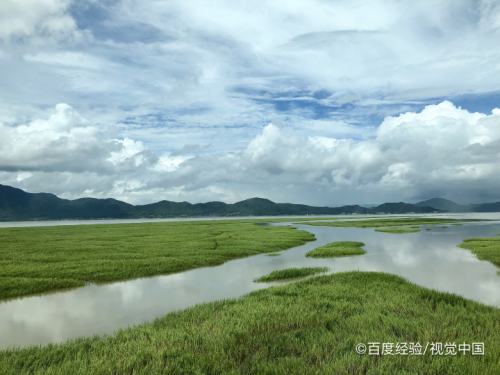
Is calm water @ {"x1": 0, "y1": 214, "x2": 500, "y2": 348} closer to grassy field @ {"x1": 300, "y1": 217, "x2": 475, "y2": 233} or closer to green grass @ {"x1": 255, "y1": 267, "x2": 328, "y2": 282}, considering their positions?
green grass @ {"x1": 255, "y1": 267, "x2": 328, "y2": 282}

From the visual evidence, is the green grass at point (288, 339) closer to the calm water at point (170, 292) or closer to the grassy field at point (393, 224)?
the calm water at point (170, 292)

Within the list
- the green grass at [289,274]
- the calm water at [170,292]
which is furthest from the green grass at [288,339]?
the green grass at [289,274]

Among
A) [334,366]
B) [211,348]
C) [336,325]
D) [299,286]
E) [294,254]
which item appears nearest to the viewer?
[334,366]

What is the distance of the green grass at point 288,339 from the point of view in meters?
9.26

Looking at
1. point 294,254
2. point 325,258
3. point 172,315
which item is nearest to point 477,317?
point 172,315

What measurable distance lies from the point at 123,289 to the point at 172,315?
891 centimetres

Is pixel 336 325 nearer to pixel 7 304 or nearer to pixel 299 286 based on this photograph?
pixel 299 286

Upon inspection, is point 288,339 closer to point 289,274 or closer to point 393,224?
point 289,274

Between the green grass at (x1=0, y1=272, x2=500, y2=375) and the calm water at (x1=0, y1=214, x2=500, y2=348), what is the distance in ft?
9.94

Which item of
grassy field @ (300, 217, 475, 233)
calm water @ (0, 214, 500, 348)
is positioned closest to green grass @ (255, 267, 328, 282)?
calm water @ (0, 214, 500, 348)

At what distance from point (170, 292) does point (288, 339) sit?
39.1 feet

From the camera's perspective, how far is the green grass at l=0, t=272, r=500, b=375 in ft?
30.4

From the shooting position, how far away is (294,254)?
3941 centimetres

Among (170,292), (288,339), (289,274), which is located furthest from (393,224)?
(288,339)
